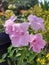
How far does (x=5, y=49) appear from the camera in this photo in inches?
112

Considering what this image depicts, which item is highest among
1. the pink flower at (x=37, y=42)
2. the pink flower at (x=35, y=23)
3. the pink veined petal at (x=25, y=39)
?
the pink flower at (x=35, y=23)

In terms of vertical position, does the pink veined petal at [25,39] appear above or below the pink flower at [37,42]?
above

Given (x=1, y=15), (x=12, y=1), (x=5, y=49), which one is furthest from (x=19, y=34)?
(x=12, y=1)

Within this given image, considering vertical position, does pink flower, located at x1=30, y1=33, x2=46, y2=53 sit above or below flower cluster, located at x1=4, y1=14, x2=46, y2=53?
below

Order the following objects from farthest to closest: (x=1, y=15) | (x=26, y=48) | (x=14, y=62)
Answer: (x=1, y=15) < (x=14, y=62) < (x=26, y=48)

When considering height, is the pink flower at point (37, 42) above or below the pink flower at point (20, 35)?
below

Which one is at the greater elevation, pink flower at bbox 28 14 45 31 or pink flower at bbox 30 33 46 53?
pink flower at bbox 28 14 45 31

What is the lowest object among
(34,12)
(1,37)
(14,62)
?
(14,62)

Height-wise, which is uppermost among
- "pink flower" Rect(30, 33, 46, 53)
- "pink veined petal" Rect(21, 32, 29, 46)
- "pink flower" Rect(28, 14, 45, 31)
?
"pink flower" Rect(28, 14, 45, 31)

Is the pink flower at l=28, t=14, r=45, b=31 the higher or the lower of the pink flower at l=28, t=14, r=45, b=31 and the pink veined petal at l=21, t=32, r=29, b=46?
the higher

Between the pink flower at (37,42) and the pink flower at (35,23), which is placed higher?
the pink flower at (35,23)

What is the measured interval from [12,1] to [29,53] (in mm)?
2730

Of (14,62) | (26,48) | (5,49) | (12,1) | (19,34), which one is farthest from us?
(12,1)

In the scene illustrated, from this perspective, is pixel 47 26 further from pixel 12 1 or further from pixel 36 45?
pixel 12 1
